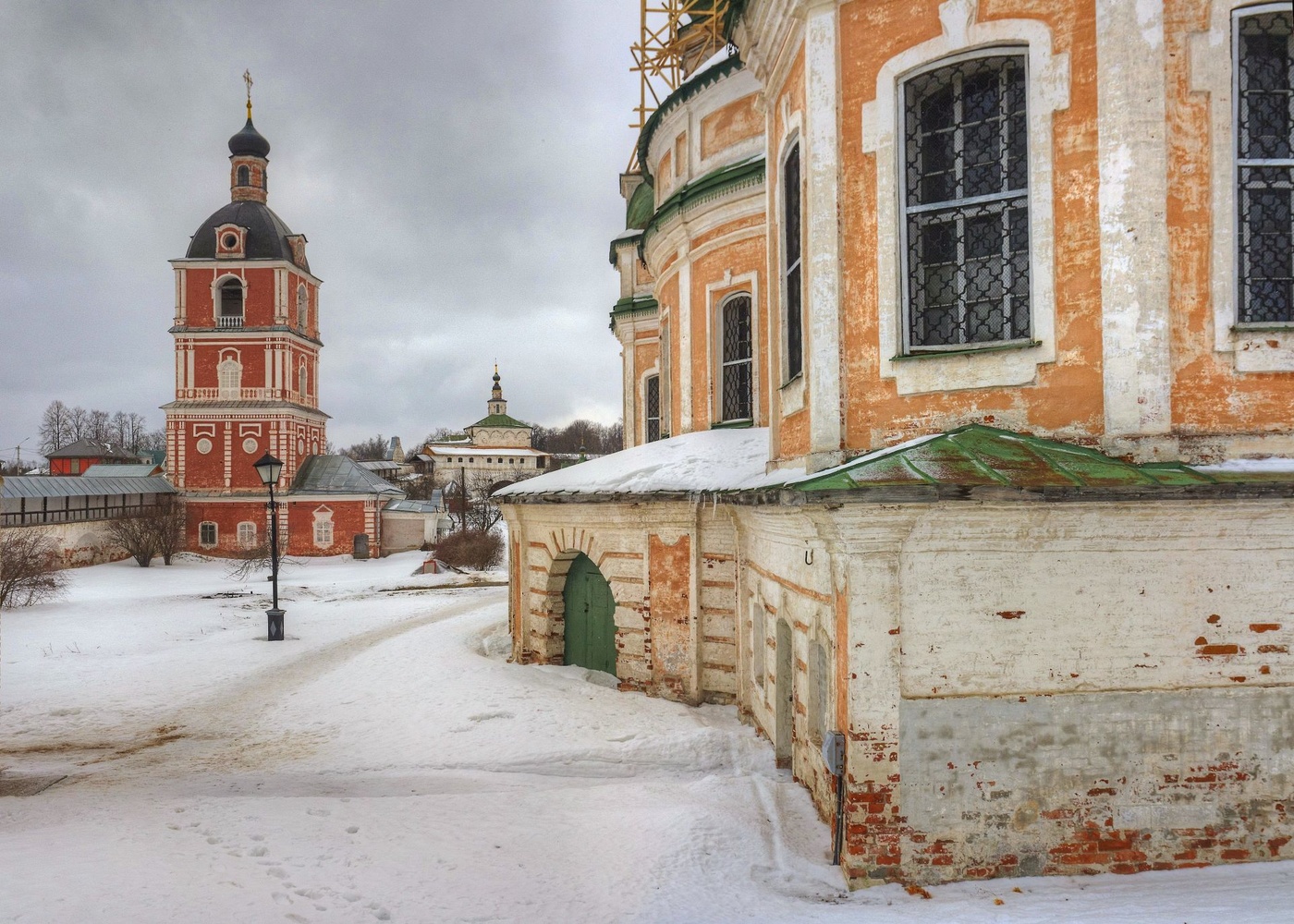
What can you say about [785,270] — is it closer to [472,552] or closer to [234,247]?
[472,552]

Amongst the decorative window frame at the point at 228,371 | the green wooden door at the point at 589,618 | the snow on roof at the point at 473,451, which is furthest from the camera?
the snow on roof at the point at 473,451

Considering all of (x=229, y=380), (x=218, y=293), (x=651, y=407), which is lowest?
(x=651, y=407)

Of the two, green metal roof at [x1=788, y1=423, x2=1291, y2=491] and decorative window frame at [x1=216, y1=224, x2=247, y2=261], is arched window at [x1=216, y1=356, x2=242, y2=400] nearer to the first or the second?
decorative window frame at [x1=216, y1=224, x2=247, y2=261]

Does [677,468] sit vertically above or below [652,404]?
below

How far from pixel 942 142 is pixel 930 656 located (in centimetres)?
409

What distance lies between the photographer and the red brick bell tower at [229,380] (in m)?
33.8

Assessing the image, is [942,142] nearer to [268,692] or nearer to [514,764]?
[514,764]

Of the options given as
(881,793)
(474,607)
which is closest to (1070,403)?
(881,793)

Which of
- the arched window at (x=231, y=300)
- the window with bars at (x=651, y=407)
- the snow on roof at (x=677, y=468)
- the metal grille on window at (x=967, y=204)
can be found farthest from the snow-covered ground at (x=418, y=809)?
the arched window at (x=231, y=300)

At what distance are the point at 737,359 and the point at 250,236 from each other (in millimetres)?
30745

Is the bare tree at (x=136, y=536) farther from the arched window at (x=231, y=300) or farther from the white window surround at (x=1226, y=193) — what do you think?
the white window surround at (x=1226, y=193)

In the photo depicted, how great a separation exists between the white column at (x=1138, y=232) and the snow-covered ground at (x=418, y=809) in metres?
3.31

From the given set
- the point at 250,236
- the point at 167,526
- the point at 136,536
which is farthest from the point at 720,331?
the point at 250,236

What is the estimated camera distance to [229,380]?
112 feet
